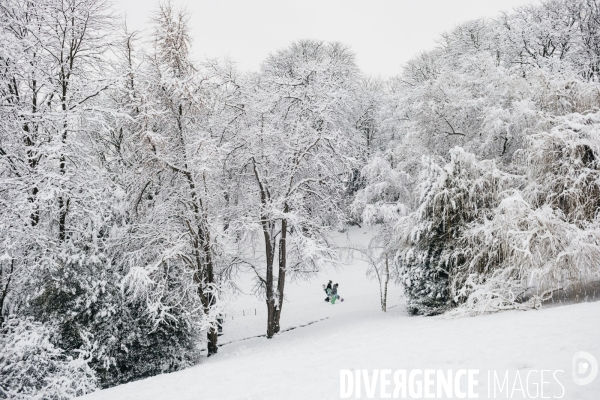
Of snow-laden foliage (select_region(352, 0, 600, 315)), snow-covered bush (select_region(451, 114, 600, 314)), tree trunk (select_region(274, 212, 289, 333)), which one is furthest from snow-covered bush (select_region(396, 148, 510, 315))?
→ tree trunk (select_region(274, 212, 289, 333))

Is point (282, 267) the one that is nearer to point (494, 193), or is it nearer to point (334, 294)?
point (334, 294)

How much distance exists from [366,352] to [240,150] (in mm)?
8109

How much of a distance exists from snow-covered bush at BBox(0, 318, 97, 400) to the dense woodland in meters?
0.05

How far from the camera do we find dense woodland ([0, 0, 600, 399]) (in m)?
8.98

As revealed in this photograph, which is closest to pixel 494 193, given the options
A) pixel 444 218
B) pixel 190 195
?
pixel 444 218

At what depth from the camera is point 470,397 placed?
4.52 meters

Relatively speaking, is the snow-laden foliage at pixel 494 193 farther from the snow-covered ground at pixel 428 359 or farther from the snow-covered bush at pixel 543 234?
the snow-covered ground at pixel 428 359

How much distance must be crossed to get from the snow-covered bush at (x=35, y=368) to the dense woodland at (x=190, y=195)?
1.9 inches

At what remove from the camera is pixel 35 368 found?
27.1 feet

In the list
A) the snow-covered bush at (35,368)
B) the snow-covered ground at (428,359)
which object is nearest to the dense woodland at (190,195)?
the snow-covered bush at (35,368)

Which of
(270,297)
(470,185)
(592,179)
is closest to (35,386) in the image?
(270,297)

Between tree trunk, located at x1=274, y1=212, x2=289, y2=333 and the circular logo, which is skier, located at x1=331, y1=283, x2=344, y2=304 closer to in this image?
tree trunk, located at x1=274, y1=212, x2=289, y2=333

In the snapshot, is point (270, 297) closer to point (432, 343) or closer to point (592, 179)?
point (432, 343)

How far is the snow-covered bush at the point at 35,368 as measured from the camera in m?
8.02
